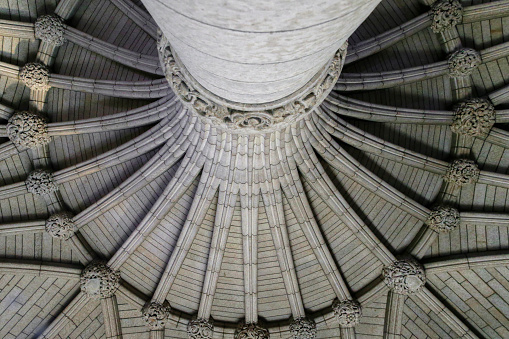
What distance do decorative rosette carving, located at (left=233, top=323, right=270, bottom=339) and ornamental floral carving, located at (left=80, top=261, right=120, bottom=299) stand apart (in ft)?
12.6

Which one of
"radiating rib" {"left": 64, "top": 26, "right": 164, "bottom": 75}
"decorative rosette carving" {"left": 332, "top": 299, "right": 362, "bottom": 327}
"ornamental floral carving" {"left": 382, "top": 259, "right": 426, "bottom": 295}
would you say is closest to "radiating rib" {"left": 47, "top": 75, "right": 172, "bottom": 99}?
"radiating rib" {"left": 64, "top": 26, "right": 164, "bottom": 75}

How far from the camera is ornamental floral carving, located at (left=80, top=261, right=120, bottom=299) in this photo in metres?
18.1

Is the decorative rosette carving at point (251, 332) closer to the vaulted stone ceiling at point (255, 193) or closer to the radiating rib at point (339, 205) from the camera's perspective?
the vaulted stone ceiling at point (255, 193)

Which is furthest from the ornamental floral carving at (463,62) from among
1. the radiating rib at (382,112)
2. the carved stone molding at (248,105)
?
the carved stone molding at (248,105)

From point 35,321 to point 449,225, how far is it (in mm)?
12342

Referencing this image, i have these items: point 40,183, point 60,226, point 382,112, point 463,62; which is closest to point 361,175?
point 382,112

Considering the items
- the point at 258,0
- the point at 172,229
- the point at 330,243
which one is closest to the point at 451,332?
the point at 330,243

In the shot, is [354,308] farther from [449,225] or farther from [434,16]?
[434,16]

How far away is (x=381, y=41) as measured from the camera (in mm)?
18391

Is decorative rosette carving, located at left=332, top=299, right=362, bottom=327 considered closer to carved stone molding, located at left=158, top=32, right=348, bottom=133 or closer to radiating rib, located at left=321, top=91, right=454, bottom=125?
radiating rib, located at left=321, top=91, right=454, bottom=125

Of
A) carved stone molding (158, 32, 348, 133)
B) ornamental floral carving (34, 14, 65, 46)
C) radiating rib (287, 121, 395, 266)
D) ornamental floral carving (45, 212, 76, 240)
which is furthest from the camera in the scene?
ornamental floral carving (45, 212, 76, 240)

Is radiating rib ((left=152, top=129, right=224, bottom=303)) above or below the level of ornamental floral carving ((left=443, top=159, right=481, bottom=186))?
below

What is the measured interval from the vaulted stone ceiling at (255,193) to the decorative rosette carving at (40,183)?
57 millimetres

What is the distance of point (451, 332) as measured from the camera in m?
18.0
